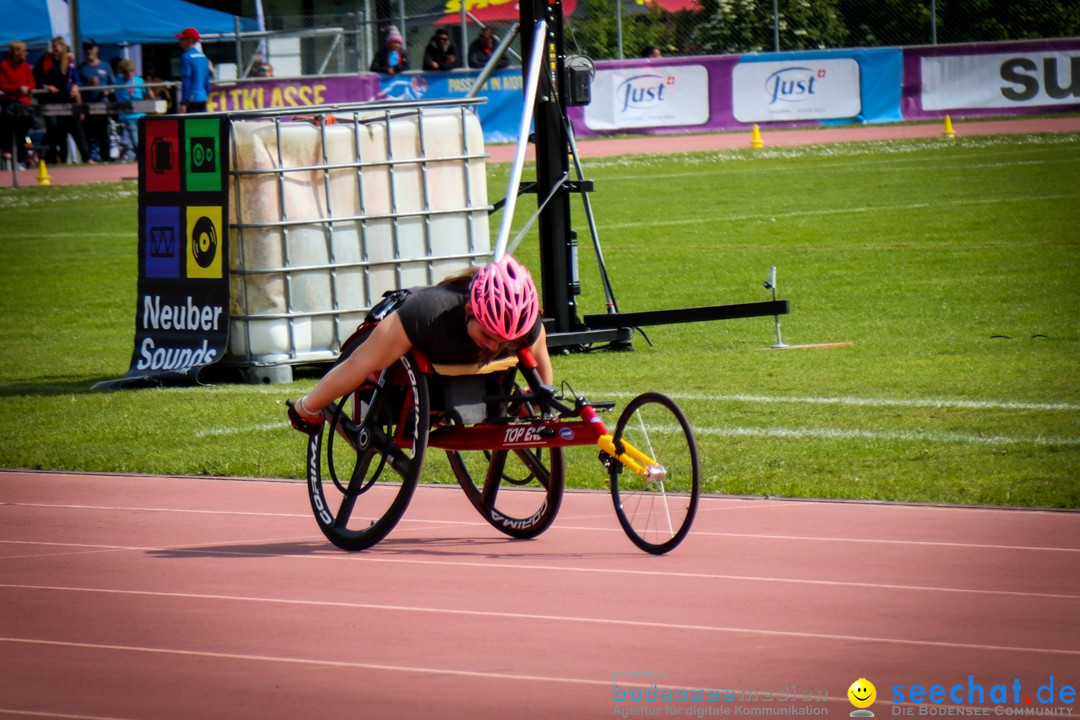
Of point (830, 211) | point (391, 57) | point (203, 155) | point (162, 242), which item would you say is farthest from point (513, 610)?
point (391, 57)

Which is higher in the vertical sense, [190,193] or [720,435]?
[190,193]

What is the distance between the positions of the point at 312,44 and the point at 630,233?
17.5m

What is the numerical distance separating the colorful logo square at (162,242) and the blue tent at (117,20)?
28.3 meters

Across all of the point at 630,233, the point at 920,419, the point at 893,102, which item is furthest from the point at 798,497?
the point at 893,102

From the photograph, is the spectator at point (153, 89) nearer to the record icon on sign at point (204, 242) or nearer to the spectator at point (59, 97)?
the spectator at point (59, 97)

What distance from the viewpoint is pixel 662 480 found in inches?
275

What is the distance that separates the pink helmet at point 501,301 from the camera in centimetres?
667

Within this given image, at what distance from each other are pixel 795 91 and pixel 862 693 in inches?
1278

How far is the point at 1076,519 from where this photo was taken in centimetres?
771

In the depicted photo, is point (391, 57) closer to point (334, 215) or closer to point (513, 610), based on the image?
point (334, 215)

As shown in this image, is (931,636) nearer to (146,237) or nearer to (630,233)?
(146,237)

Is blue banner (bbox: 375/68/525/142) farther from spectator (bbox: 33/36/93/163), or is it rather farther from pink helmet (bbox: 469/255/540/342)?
pink helmet (bbox: 469/255/540/342)

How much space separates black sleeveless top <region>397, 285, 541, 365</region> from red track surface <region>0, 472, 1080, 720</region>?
90 cm

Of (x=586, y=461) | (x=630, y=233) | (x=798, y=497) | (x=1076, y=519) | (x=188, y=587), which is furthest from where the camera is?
(x=630, y=233)
